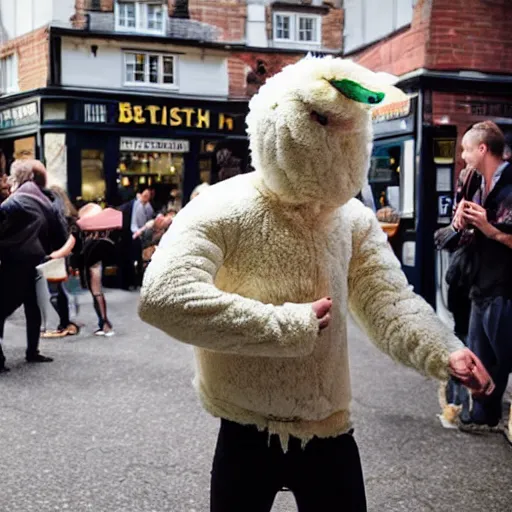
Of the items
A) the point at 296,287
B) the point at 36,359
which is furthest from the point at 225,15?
the point at 296,287

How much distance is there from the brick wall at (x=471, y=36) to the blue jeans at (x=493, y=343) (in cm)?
351

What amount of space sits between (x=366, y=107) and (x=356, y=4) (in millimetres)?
5660

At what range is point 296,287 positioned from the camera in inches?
68.1

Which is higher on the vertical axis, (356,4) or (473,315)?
(356,4)

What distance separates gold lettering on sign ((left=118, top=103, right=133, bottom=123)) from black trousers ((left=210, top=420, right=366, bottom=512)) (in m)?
6.01

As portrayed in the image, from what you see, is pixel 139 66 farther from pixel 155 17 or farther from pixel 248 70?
pixel 248 70

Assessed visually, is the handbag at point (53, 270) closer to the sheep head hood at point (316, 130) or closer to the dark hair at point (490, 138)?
the dark hair at point (490, 138)

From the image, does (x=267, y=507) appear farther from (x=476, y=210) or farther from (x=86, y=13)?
(x=86, y=13)

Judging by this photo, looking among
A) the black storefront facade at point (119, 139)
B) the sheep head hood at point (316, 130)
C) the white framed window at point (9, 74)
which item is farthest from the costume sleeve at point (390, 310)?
the white framed window at point (9, 74)

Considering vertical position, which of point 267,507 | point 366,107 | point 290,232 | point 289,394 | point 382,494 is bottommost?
point 382,494

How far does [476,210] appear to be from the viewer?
12.3 ft

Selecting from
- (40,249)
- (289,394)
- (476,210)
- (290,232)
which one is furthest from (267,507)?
(40,249)

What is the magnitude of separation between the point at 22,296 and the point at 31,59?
2.53m

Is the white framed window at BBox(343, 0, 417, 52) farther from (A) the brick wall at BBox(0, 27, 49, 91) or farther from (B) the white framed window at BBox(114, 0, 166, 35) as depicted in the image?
(A) the brick wall at BBox(0, 27, 49, 91)
